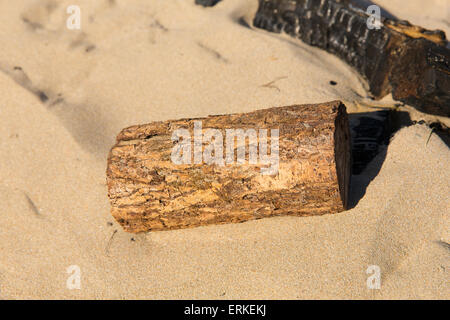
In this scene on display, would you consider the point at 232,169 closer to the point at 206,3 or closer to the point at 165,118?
the point at 165,118

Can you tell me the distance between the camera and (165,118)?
3.38 m

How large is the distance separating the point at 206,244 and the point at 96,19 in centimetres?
313

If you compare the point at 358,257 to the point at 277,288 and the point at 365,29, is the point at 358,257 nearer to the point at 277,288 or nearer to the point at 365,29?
the point at 277,288

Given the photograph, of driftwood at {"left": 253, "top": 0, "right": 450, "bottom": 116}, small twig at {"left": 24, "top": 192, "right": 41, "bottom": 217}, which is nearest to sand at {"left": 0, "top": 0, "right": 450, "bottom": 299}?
small twig at {"left": 24, "top": 192, "right": 41, "bottom": 217}

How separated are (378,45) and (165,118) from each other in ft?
5.96

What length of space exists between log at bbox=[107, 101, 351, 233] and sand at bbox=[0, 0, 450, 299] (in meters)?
0.21

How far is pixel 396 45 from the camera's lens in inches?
125

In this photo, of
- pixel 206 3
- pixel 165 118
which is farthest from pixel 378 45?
pixel 206 3

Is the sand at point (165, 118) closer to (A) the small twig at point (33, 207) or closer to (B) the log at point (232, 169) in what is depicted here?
(A) the small twig at point (33, 207)

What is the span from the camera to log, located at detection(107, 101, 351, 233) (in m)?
2.17

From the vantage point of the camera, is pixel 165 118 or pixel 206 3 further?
pixel 206 3

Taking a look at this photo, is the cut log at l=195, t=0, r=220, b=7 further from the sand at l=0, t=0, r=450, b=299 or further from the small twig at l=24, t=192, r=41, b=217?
the small twig at l=24, t=192, r=41, b=217

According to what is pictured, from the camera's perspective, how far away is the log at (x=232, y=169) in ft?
7.11
